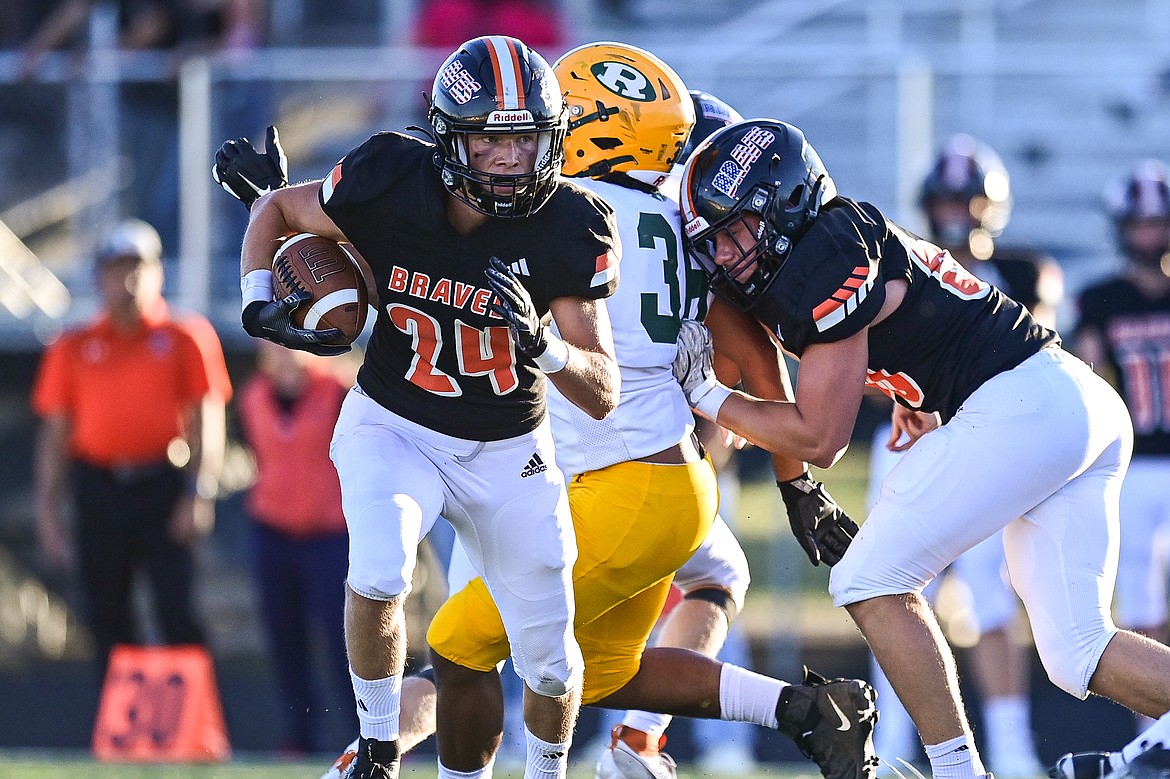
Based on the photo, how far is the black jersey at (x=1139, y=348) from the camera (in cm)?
704

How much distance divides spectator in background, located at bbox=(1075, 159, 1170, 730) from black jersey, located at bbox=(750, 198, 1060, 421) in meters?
2.81

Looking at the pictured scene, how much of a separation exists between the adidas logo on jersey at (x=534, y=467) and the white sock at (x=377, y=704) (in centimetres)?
57

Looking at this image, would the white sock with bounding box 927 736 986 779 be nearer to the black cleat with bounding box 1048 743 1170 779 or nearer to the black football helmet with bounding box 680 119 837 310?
the black cleat with bounding box 1048 743 1170 779

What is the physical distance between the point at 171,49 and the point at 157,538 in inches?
107

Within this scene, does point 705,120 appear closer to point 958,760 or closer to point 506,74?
point 506,74

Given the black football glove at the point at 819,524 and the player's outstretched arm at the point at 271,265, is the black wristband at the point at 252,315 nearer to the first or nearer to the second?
the player's outstretched arm at the point at 271,265

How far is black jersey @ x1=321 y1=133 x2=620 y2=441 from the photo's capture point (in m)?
3.97

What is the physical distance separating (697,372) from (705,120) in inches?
35.5

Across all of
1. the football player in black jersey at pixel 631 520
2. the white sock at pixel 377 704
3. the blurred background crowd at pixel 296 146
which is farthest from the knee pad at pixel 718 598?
the blurred background crowd at pixel 296 146

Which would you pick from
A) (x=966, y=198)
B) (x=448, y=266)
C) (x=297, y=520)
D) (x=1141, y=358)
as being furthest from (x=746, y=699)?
(x=297, y=520)

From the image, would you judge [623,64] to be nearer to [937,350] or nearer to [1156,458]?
[937,350]

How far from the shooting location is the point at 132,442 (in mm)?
7930

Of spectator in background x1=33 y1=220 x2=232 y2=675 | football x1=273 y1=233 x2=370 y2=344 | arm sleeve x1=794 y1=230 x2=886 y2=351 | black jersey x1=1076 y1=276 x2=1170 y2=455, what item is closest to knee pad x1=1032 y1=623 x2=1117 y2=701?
arm sleeve x1=794 y1=230 x2=886 y2=351

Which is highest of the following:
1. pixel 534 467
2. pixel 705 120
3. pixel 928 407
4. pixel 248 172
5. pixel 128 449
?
pixel 705 120
